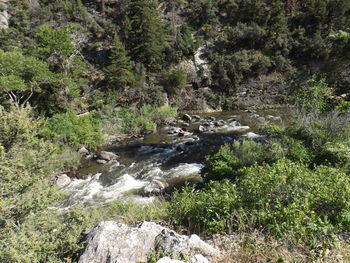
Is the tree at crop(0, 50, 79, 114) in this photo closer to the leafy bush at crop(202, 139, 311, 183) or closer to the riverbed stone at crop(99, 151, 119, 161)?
the riverbed stone at crop(99, 151, 119, 161)

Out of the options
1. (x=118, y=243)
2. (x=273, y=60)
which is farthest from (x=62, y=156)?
(x=273, y=60)

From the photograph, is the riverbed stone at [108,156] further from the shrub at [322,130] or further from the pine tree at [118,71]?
the pine tree at [118,71]

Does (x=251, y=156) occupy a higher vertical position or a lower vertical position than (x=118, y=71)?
lower

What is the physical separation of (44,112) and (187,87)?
19.3 meters

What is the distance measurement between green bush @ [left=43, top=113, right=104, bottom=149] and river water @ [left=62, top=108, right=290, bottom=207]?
1.63 m

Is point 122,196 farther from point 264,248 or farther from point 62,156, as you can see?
point 264,248

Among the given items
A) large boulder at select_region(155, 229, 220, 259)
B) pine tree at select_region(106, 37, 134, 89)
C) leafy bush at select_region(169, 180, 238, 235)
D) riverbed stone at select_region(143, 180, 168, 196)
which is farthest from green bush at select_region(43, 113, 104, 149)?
large boulder at select_region(155, 229, 220, 259)

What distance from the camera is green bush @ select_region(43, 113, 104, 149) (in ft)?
44.3

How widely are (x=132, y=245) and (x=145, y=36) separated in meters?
30.9

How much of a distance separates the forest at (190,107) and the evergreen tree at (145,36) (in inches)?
8.3

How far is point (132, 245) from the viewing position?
298cm

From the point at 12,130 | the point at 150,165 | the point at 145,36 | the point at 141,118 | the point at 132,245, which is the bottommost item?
the point at 150,165

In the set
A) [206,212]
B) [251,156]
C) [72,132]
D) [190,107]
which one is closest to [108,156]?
[72,132]

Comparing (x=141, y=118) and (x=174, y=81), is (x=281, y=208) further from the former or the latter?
(x=174, y=81)
